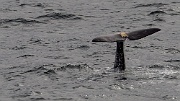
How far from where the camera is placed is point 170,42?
25.8 meters

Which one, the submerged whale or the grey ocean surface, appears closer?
the grey ocean surface

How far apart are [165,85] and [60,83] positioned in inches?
132

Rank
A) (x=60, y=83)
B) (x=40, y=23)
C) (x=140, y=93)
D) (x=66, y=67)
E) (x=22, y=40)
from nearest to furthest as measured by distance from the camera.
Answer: (x=140, y=93) < (x=60, y=83) < (x=66, y=67) < (x=22, y=40) < (x=40, y=23)

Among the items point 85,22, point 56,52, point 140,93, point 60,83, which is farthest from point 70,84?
point 85,22

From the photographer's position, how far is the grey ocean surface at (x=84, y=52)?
1870 centimetres

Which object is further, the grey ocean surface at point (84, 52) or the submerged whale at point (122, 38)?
the submerged whale at point (122, 38)

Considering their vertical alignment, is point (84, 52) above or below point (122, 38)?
below

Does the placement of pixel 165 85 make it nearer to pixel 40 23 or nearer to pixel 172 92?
pixel 172 92

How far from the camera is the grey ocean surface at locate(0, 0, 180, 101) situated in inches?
736

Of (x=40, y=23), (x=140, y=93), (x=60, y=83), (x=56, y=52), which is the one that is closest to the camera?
(x=140, y=93)

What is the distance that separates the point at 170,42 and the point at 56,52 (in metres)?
4.99

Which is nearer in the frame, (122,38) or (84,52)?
(122,38)

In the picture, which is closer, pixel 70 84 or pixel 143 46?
pixel 70 84

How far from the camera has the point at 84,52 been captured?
24359 mm
